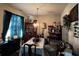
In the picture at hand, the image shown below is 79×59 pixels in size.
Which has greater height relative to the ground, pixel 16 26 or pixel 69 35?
pixel 16 26

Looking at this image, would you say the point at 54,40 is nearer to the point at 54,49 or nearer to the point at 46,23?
the point at 54,49

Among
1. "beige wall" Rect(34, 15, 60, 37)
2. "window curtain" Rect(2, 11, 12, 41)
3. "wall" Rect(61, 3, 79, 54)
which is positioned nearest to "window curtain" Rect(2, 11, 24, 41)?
"window curtain" Rect(2, 11, 12, 41)

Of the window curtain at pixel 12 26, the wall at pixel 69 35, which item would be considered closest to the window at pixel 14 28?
the window curtain at pixel 12 26

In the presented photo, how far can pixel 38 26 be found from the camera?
7.70ft

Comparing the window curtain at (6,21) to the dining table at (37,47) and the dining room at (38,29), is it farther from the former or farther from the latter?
the dining table at (37,47)

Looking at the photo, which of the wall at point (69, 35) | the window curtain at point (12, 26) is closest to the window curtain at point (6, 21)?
the window curtain at point (12, 26)

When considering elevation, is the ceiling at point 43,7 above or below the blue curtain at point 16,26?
above

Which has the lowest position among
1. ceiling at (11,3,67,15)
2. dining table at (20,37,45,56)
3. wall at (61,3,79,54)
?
dining table at (20,37,45,56)

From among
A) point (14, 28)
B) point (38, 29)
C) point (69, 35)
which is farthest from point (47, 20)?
point (14, 28)

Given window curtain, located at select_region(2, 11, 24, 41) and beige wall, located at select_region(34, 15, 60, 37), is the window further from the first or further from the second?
beige wall, located at select_region(34, 15, 60, 37)

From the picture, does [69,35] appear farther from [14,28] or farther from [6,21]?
[6,21]

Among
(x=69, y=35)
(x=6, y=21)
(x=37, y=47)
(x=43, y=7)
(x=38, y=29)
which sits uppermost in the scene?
(x=43, y=7)

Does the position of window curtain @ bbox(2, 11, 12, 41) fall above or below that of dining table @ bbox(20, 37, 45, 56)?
above

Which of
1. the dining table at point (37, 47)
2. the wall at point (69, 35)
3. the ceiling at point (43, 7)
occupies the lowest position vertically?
the dining table at point (37, 47)
